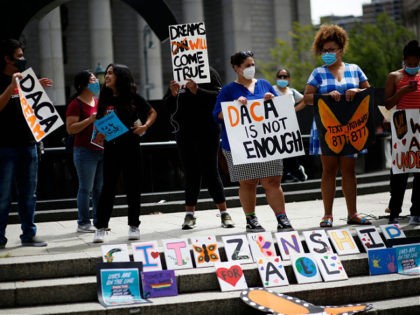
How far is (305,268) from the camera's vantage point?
779 cm

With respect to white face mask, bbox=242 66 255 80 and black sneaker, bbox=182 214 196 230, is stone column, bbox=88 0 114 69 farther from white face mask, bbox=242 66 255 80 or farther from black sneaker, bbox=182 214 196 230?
white face mask, bbox=242 66 255 80

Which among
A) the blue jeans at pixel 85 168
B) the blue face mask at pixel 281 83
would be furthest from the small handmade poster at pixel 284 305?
the blue face mask at pixel 281 83

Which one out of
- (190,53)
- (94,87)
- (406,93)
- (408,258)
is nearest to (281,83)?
(190,53)

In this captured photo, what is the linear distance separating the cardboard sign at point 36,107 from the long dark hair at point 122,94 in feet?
1.73

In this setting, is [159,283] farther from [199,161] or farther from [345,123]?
[345,123]

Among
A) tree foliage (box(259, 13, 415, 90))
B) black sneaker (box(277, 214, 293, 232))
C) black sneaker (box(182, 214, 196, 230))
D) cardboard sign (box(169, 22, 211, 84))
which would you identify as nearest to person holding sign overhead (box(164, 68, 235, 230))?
black sneaker (box(182, 214, 196, 230))

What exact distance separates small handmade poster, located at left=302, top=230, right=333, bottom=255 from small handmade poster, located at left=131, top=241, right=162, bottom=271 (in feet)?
4.91

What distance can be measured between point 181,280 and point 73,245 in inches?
72.3

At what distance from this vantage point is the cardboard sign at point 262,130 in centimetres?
890

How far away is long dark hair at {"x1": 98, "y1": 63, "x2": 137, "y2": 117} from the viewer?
888cm

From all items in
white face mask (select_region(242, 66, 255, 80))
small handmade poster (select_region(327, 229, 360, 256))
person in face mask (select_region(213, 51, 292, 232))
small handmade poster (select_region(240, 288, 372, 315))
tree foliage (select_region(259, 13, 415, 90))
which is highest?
tree foliage (select_region(259, 13, 415, 90))

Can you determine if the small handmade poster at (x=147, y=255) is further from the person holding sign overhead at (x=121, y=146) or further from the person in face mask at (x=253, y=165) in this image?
the person in face mask at (x=253, y=165)

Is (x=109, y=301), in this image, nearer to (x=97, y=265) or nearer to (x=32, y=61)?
(x=97, y=265)

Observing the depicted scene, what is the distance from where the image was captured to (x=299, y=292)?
7.39 meters
